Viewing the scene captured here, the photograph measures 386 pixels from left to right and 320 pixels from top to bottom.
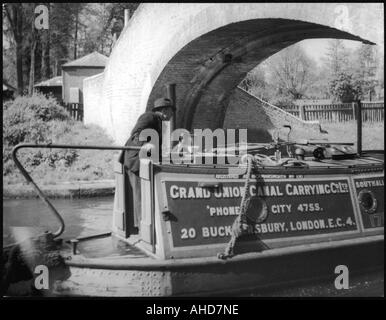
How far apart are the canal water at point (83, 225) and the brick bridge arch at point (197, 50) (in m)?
2.72

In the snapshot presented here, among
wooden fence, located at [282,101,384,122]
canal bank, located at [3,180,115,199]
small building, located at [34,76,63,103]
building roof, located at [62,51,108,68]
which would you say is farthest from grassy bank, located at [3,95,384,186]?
small building, located at [34,76,63,103]

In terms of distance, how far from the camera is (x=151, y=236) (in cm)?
400

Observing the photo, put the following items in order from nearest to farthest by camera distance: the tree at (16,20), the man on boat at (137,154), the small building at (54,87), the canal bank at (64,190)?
the man on boat at (137,154) → the canal bank at (64,190) → the tree at (16,20) → the small building at (54,87)

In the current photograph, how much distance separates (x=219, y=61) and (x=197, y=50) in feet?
2.69

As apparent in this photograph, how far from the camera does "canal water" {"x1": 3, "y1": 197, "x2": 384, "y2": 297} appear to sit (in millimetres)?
4504

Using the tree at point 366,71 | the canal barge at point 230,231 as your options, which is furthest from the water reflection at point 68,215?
the tree at point 366,71

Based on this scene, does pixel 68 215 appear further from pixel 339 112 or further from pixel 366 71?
pixel 366 71

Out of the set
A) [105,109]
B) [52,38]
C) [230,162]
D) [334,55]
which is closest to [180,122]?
[105,109]

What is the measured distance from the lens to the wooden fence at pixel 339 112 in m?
16.0

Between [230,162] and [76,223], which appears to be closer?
[230,162]

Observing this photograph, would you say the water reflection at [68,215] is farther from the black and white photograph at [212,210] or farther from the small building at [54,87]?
the small building at [54,87]

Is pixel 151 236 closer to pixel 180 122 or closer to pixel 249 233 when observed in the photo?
pixel 249 233

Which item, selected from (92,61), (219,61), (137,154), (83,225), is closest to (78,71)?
(92,61)
